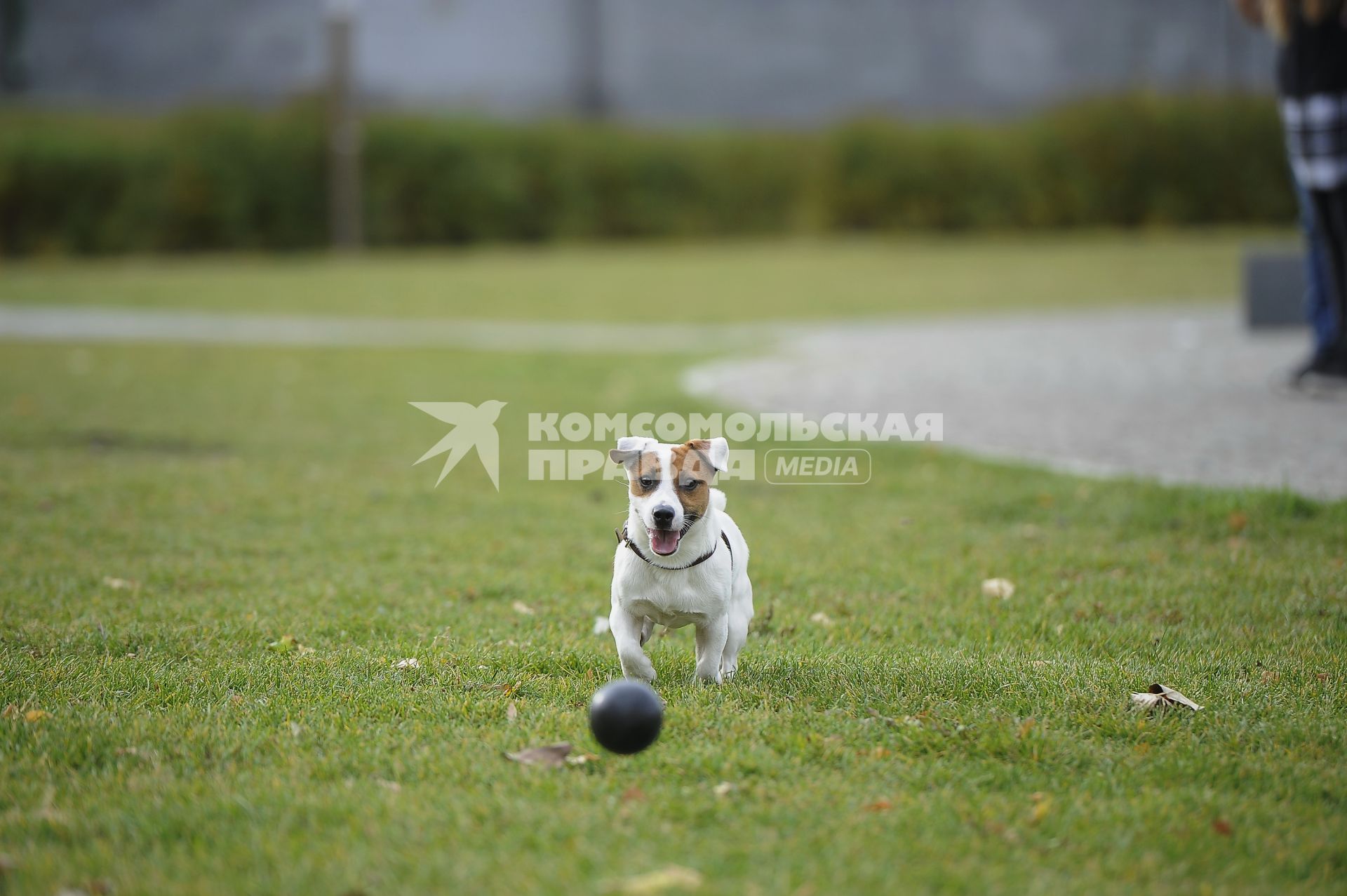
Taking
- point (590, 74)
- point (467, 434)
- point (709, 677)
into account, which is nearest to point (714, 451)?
point (709, 677)

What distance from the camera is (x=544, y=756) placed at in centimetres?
347

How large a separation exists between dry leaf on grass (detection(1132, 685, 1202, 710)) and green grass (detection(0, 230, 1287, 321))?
52.4 feet

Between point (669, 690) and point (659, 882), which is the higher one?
point (659, 882)

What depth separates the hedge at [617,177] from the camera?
3212cm

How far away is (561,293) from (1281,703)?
19.8 meters

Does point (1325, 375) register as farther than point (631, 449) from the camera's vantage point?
Yes

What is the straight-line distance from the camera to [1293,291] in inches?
564

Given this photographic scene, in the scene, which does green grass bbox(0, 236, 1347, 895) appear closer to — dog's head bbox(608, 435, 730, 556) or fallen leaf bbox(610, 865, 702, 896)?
fallen leaf bbox(610, 865, 702, 896)

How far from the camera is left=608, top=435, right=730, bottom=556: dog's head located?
379 cm

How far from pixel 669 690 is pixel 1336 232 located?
7151 mm

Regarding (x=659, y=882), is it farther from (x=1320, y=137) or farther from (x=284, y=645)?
(x=1320, y=137)

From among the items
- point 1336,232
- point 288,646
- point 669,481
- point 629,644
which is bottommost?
point 288,646

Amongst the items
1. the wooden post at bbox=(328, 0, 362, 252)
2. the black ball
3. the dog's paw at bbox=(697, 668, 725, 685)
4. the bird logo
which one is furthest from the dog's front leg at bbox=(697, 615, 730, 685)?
the wooden post at bbox=(328, 0, 362, 252)

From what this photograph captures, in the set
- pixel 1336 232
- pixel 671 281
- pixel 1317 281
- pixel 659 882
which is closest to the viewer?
pixel 659 882
